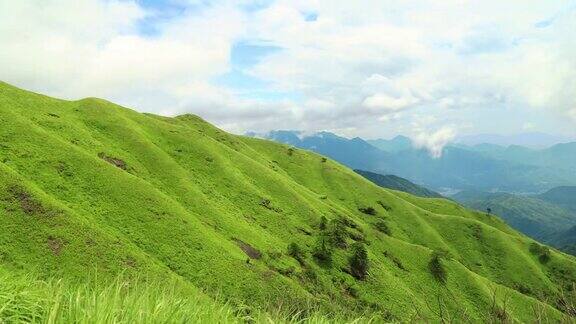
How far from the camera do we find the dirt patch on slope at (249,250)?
102875 mm

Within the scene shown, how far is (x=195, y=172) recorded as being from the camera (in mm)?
136250

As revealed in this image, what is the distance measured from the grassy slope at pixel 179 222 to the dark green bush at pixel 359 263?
97.7 inches

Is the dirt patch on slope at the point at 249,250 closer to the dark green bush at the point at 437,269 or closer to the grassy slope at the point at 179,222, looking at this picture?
the grassy slope at the point at 179,222

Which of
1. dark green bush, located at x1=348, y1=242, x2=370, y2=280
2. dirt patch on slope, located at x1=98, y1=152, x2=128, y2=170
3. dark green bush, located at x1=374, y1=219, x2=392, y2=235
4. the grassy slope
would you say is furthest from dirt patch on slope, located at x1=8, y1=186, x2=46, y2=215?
dark green bush, located at x1=374, y1=219, x2=392, y2=235

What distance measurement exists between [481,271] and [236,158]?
3863 inches

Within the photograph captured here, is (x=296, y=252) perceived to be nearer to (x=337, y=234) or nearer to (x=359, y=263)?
(x=359, y=263)

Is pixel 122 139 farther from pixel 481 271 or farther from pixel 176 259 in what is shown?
pixel 481 271

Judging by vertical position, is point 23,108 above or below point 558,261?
above

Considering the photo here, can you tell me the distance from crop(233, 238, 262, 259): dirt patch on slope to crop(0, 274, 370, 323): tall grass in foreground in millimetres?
95365

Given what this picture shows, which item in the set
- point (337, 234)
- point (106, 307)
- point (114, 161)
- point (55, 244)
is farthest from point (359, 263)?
point (106, 307)

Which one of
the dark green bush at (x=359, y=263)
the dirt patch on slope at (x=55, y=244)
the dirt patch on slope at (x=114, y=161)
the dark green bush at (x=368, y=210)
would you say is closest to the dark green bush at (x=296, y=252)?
the dark green bush at (x=359, y=263)

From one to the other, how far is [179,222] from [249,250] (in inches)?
677

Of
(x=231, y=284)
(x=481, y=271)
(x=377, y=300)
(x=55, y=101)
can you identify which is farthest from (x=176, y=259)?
(x=481, y=271)

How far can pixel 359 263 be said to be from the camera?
4751 inches
